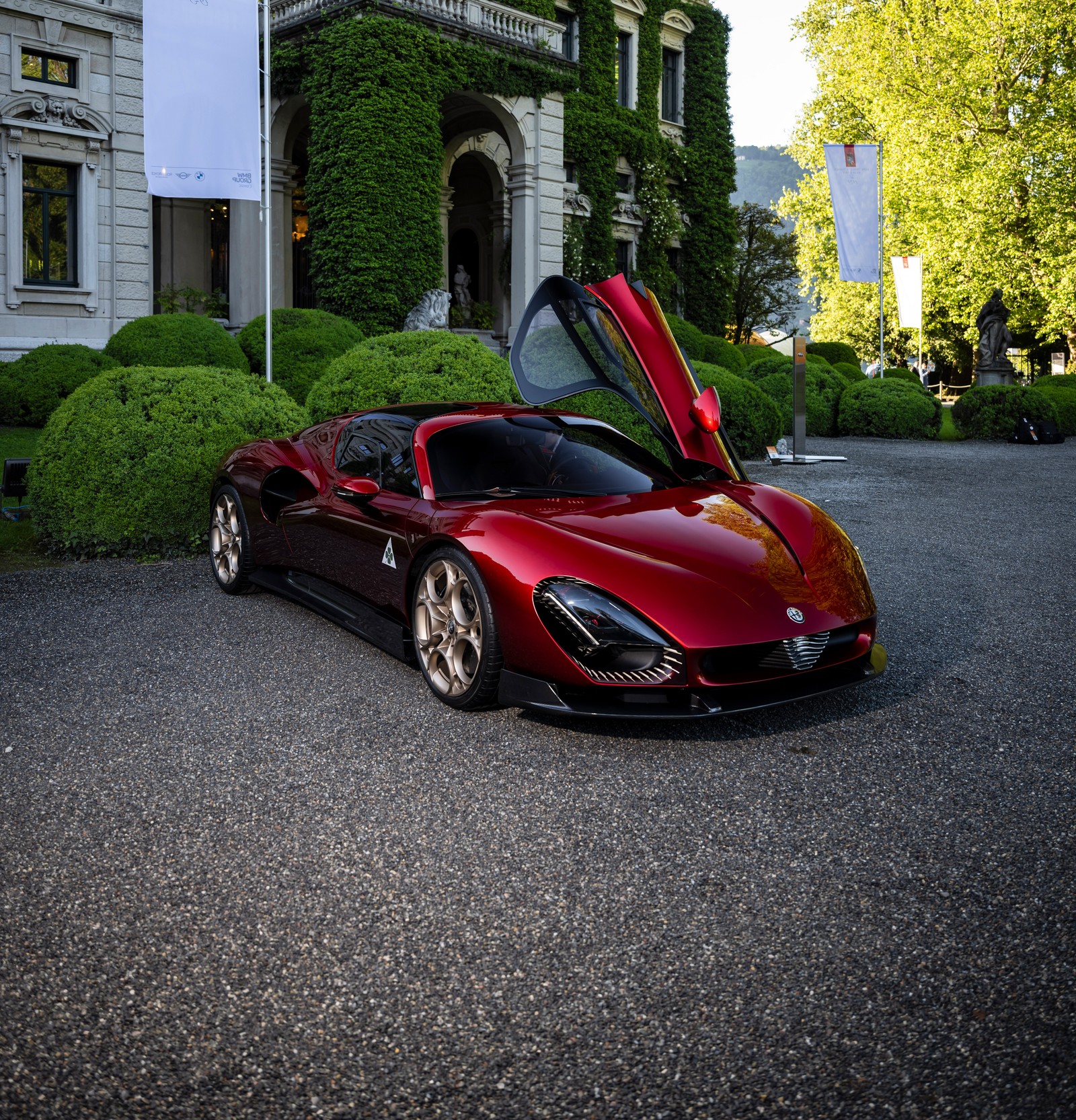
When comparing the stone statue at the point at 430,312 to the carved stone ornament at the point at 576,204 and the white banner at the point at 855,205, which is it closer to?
the carved stone ornament at the point at 576,204

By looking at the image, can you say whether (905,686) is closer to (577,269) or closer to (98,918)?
(98,918)

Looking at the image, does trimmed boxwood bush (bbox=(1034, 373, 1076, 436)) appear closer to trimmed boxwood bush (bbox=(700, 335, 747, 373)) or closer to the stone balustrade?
trimmed boxwood bush (bbox=(700, 335, 747, 373))

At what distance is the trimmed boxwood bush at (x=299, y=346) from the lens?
16609mm

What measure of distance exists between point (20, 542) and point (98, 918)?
6.34 metres

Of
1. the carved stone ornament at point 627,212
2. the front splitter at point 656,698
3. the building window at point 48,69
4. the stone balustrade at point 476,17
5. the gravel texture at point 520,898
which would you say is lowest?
the gravel texture at point 520,898

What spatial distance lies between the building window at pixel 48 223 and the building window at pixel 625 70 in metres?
21.1

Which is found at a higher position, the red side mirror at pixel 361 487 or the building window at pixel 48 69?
the building window at pixel 48 69

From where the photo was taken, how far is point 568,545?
4195 millimetres

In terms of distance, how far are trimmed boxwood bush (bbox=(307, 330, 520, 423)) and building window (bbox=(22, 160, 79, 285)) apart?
14158mm

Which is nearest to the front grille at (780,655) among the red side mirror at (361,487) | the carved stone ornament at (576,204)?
the red side mirror at (361,487)

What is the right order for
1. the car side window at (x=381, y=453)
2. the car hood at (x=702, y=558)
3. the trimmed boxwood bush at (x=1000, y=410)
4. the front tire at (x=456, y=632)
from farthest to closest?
the trimmed boxwood bush at (x=1000, y=410)
the car side window at (x=381, y=453)
the front tire at (x=456, y=632)
the car hood at (x=702, y=558)

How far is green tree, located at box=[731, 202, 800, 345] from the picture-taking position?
55.5 m

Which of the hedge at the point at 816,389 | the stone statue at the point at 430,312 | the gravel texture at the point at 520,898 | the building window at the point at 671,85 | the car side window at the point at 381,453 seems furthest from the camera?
the building window at the point at 671,85

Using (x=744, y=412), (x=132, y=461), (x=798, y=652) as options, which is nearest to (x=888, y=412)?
(x=744, y=412)
